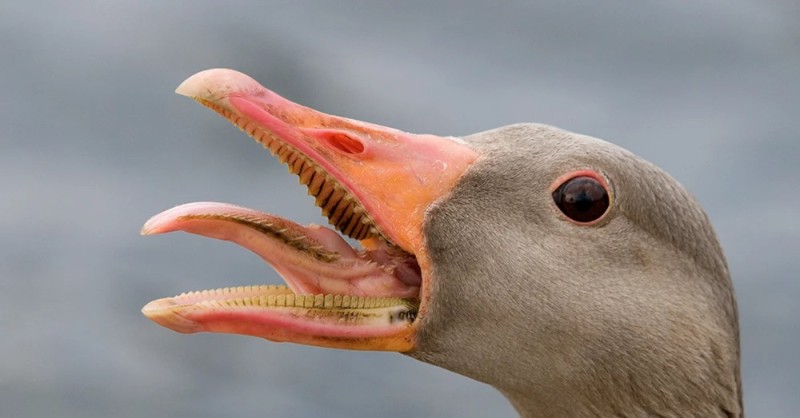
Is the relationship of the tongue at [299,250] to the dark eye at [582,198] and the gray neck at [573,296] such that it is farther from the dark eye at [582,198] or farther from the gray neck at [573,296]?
the dark eye at [582,198]

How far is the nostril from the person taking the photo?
4.15 meters

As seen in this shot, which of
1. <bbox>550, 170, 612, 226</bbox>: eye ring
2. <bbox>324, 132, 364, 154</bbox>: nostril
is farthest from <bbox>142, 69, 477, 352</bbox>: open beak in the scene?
<bbox>550, 170, 612, 226</bbox>: eye ring

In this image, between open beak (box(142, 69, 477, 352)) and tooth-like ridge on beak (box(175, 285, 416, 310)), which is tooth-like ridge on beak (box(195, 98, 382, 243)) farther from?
tooth-like ridge on beak (box(175, 285, 416, 310))

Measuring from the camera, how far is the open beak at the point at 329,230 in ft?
13.2

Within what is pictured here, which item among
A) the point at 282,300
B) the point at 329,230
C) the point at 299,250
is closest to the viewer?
the point at 282,300

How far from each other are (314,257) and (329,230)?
141mm

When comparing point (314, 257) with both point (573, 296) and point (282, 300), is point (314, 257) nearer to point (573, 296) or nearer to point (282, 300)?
point (282, 300)

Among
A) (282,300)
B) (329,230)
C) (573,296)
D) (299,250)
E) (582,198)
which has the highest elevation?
(582,198)

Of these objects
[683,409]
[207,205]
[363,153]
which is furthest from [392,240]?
[683,409]

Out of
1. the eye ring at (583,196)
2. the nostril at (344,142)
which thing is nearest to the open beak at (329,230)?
the nostril at (344,142)

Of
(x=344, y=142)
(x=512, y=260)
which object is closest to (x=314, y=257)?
(x=344, y=142)

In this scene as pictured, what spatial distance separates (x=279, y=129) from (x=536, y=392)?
118 centimetres

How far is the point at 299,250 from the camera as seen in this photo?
4164 mm

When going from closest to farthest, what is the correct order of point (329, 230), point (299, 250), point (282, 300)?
point (282, 300), point (299, 250), point (329, 230)
